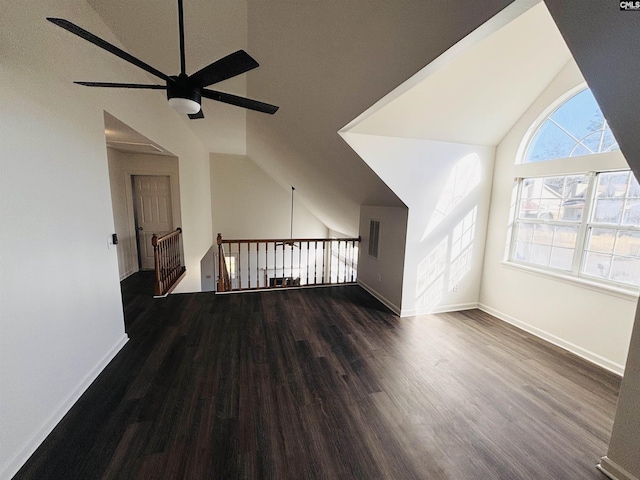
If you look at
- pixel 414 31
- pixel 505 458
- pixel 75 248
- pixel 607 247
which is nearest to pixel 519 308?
pixel 607 247

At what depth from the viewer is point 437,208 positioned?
12.0ft

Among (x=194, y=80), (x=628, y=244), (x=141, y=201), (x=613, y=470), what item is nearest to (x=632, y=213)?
(x=628, y=244)

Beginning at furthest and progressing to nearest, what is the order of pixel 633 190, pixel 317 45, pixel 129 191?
pixel 129 191
pixel 633 190
pixel 317 45

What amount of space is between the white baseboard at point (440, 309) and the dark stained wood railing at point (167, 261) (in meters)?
3.83

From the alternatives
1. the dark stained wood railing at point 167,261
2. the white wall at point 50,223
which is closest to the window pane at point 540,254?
the white wall at point 50,223

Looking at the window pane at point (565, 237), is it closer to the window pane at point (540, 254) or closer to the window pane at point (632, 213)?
the window pane at point (540, 254)

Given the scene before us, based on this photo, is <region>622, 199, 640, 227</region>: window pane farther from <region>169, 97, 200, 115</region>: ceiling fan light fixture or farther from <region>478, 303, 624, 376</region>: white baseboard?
<region>169, 97, 200, 115</region>: ceiling fan light fixture

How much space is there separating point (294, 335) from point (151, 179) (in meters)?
4.42

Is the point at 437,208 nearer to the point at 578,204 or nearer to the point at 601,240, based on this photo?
the point at 578,204

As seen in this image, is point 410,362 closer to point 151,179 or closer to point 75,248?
point 75,248

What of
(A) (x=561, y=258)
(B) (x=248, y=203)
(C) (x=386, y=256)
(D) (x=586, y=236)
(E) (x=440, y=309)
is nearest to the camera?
(D) (x=586, y=236)

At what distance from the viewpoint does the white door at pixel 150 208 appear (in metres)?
5.20

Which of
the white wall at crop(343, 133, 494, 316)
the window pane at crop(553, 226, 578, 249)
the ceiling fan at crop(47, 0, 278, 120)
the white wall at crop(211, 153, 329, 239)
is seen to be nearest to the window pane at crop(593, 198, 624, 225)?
the window pane at crop(553, 226, 578, 249)

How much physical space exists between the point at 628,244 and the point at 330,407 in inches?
129
